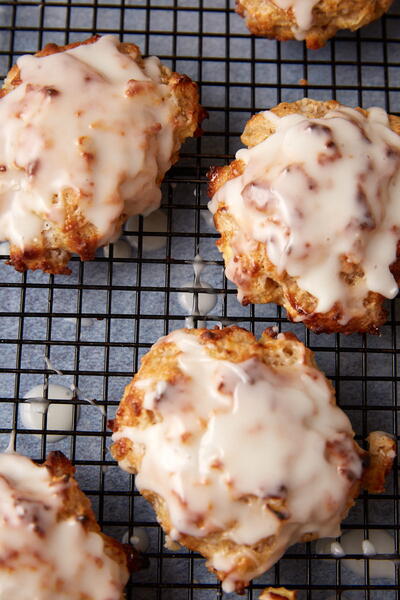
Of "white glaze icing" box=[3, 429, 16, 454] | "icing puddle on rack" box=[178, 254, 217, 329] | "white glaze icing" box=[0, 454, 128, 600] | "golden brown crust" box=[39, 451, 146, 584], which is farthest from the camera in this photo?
"icing puddle on rack" box=[178, 254, 217, 329]

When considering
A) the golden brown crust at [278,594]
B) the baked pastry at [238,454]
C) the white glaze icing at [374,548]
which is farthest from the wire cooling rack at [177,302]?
the baked pastry at [238,454]

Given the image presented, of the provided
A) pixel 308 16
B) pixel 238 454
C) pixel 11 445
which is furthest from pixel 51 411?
pixel 308 16

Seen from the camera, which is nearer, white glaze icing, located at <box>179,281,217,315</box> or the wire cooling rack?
the wire cooling rack

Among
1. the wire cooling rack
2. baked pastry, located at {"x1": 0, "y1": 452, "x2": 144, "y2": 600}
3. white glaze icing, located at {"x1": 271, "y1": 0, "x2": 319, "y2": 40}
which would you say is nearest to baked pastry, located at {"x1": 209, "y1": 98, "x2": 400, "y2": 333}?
the wire cooling rack

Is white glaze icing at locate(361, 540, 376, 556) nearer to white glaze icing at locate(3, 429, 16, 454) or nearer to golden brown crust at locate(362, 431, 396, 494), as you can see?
golden brown crust at locate(362, 431, 396, 494)

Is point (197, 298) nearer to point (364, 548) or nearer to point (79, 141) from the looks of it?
point (79, 141)

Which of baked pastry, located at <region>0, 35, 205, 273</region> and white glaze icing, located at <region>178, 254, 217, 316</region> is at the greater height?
baked pastry, located at <region>0, 35, 205, 273</region>

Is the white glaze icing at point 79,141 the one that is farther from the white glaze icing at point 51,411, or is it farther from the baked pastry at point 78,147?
the white glaze icing at point 51,411
